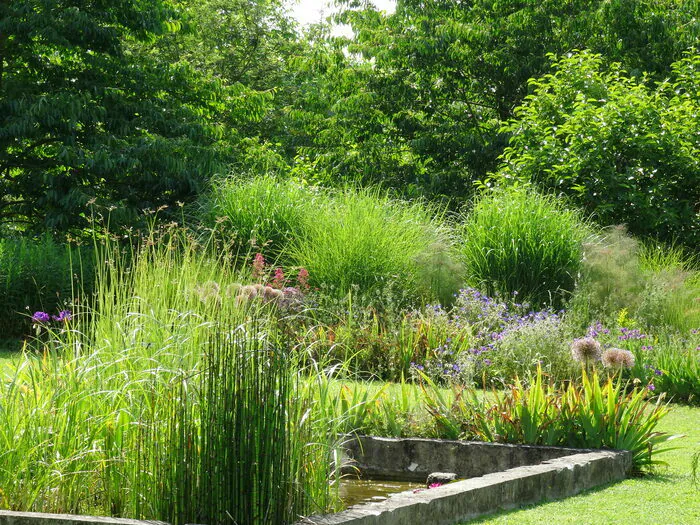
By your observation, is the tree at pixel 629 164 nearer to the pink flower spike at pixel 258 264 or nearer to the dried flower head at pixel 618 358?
the pink flower spike at pixel 258 264

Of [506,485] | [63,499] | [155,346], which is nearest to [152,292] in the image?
[155,346]

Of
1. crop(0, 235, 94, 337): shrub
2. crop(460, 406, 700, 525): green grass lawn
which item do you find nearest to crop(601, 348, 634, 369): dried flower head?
crop(460, 406, 700, 525): green grass lawn

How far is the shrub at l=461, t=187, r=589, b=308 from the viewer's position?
39.5ft

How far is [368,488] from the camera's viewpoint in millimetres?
6059

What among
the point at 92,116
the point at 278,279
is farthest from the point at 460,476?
the point at 92,116

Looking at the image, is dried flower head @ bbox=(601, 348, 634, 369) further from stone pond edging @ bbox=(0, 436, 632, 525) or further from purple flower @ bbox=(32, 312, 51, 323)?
purple flower @ bbox=(32, 312, 51, 323)

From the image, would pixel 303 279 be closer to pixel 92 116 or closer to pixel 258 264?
pixel 258 264

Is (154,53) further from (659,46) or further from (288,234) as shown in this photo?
(288,234)

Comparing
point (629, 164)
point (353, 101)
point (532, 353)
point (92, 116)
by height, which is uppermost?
point (353, 101)

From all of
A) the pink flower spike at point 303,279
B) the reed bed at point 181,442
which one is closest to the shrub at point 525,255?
the pink flower spike at point 303,279

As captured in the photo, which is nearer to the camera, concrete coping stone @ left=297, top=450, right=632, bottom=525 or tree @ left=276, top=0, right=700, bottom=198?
concrete coping stone @ left=297, top=450, right=632, bottom=525

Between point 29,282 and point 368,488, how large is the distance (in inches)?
312

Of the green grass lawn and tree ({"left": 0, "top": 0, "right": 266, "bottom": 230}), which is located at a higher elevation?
tree ({"left": 0, "top": 0, "right": 266, "bottom": 230})

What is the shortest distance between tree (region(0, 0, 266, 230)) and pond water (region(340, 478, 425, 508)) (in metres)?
9.97
